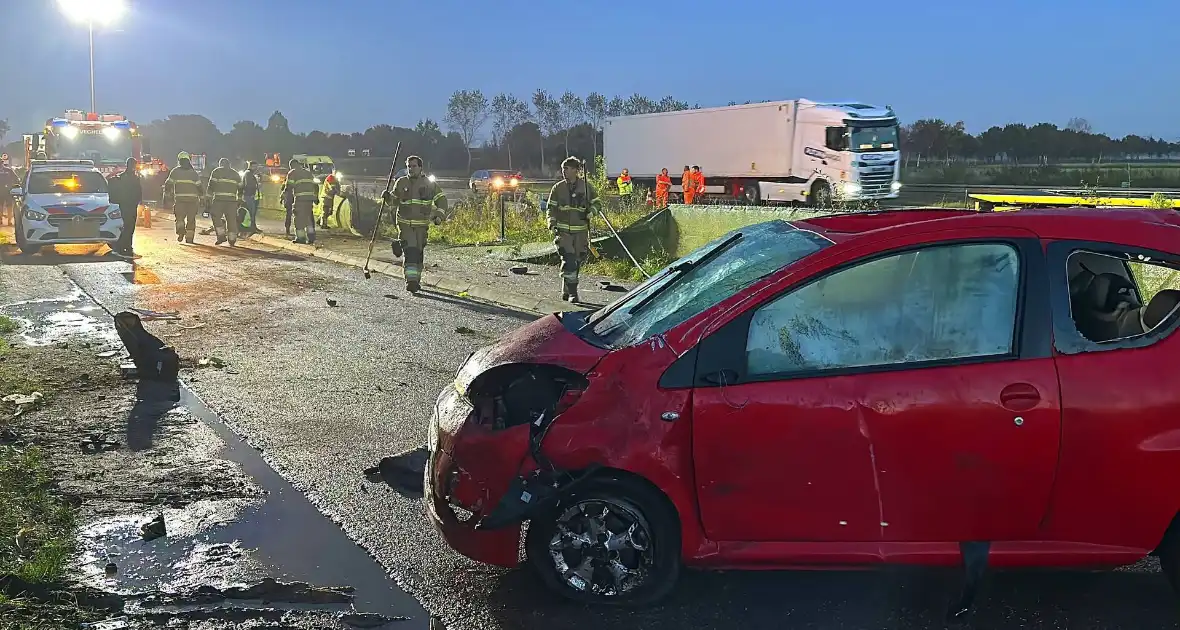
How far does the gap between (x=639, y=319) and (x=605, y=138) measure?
140 ft

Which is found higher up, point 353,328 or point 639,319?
point 639,319

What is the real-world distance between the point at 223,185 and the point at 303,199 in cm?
166

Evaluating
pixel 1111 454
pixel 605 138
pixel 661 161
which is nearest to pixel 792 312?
pixel 1111 454

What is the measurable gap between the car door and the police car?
17290mm

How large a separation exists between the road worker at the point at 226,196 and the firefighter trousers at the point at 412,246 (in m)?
8.49

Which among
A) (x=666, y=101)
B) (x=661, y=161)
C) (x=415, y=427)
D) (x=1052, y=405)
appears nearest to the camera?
(x=1052, y=405)

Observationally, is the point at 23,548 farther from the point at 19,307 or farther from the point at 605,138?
the point at 605,138

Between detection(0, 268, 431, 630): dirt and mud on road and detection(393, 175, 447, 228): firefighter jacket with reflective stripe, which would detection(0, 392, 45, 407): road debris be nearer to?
detection(0, 268, 431, 630): dirt and mud on road

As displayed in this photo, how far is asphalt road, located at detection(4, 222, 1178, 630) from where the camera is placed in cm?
381

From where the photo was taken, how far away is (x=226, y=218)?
66.8 feet

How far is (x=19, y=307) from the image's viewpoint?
38.5ft

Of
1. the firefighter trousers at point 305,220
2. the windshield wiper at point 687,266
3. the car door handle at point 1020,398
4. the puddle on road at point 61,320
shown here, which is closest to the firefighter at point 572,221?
the puddle on road at point 61,320

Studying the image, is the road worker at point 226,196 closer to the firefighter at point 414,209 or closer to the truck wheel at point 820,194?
the firefighter at point 414,209

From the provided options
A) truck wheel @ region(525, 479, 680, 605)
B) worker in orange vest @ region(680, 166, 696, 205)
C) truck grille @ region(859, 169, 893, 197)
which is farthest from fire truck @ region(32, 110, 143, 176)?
truck wheel @ region(525, 479, 680, 605)
